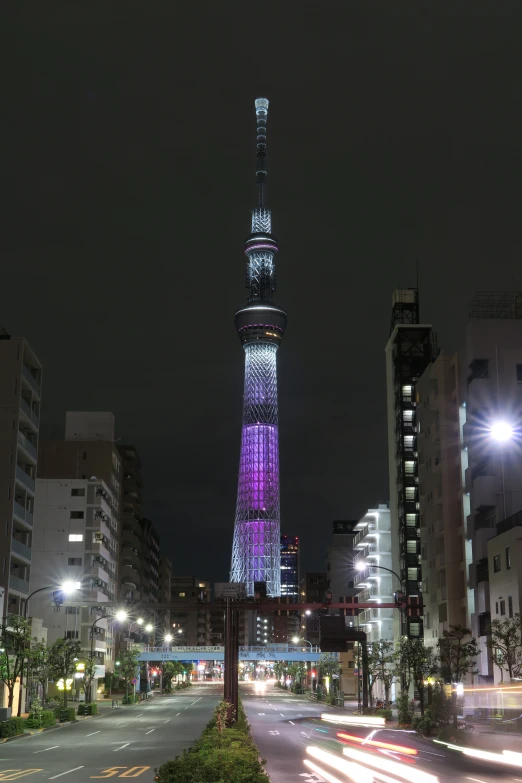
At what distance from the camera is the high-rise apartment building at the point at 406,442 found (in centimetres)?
13518

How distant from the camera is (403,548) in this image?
446 feet

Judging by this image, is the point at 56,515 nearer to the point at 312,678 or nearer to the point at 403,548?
the point at 403,548

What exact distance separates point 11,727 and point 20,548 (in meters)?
29.3

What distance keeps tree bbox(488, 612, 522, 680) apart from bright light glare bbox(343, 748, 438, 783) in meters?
33.3

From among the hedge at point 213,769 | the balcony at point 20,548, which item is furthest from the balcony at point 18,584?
the hedge at point 213,769

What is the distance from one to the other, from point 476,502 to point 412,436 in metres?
52.1

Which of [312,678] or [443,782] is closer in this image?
[443,782]

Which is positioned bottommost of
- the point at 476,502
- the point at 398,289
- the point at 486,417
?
→ the point at 476,502

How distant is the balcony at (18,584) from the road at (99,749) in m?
13.6

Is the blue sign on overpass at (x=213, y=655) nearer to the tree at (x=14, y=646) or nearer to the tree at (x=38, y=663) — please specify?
the tree at (x=38, y=663)

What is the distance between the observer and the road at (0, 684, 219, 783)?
120 ft

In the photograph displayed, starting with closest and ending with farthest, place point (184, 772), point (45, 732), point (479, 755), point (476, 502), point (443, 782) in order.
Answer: point (184, 772) < point (443, 782) < point (479, 755) < point (45, 732) < point (476, 502)

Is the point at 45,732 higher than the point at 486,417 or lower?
lower

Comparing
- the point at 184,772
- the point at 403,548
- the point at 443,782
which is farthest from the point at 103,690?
the point at 184,772
